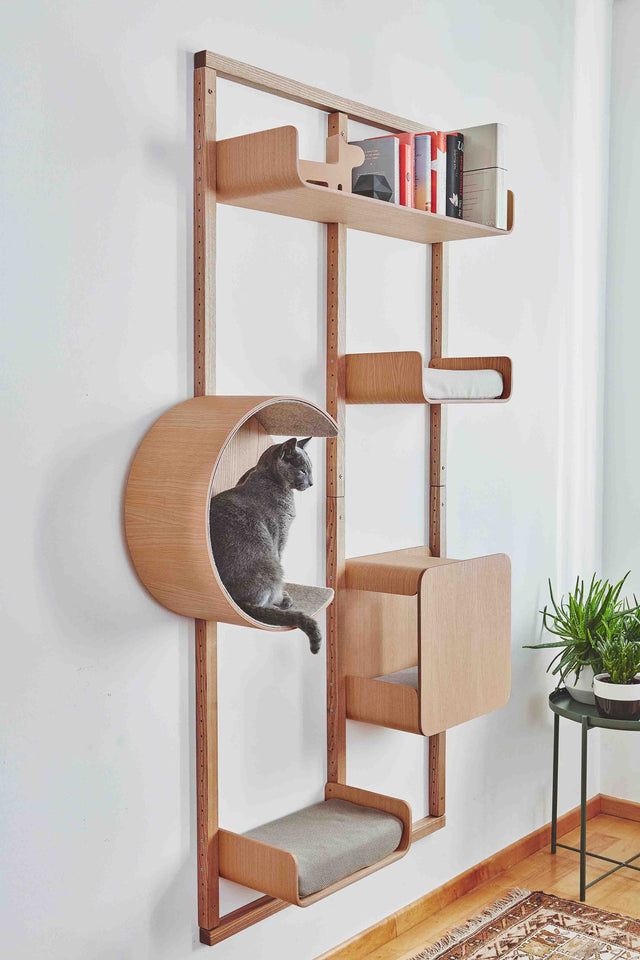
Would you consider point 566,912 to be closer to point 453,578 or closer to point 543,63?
point 453,578

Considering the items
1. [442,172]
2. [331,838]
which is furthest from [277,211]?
[331,838]

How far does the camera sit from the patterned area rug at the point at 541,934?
243 centimetres

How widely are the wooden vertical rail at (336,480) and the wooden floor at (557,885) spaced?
511mm

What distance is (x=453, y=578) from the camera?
7.67 ft

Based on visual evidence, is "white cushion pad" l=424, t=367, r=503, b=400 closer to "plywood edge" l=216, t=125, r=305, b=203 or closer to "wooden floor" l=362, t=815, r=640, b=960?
"plywood edge" l=216, t=125, r=305, b=203

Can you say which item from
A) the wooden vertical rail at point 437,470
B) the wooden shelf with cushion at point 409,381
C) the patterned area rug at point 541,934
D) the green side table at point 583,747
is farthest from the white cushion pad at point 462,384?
the patterned area rug at point 541,934

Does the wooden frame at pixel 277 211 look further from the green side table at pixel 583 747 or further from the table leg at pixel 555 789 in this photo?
the table leg at pixel 555 789

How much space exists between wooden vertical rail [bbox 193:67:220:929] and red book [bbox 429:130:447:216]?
0.54m

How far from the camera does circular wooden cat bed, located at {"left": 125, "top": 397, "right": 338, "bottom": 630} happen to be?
1.74 m

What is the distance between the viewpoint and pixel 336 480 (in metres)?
2.29

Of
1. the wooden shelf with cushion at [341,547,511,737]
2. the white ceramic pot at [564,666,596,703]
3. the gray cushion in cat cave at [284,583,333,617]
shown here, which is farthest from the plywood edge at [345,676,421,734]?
the white ceramic pot at [564,666,596,703]

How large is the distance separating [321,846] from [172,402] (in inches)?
36.6

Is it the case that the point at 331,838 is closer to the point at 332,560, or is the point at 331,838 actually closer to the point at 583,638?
the point at 332,560

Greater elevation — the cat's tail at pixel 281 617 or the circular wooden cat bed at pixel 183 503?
the circular wooden cat bed at pixel 183 503
